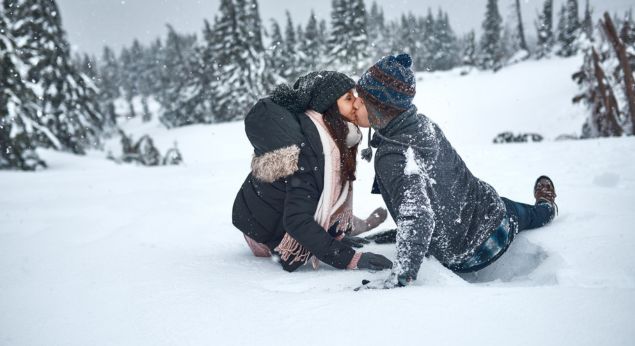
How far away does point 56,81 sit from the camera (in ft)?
55.2

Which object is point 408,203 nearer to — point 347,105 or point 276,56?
point 347,105

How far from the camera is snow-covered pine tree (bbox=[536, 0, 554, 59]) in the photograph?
36.6 m

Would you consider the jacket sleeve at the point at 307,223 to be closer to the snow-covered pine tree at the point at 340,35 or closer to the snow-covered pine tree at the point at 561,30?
the snow-covered pine tree at the point at 340,35

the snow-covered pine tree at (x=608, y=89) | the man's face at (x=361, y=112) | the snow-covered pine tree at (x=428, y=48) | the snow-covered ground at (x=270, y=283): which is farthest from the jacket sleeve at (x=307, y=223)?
the snow-covered pine tree at (x=428, y=48)

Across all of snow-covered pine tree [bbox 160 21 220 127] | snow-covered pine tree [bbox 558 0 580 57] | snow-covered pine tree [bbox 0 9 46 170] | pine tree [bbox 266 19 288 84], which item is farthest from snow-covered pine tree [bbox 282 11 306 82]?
snow-covered pine tree [bbox 0 9 46 170]

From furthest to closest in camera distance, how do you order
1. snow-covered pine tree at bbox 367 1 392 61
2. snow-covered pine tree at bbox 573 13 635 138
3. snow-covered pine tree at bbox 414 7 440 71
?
1. snow-covered pine tree at bbox 367 1 392 61
2. snow-covered pine tree at bbox 414 7 440 71
3. snow-covered pine tree at bbox 573 13 635 138

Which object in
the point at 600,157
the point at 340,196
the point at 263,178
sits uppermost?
the point at 263,178

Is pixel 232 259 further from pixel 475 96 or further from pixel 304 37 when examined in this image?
pixel 304 37


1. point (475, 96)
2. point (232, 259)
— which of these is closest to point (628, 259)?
point (232, 259)

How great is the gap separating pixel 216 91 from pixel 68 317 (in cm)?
3212

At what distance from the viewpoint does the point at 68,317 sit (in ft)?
6.04

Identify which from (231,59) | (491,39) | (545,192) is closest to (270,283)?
(545,192)

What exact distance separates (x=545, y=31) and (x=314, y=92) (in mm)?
46364

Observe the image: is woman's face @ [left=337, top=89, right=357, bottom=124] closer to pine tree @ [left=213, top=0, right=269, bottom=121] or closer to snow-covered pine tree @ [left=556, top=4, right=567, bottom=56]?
pine tree @ [left=213, top=0, right=269, bottom=121]
